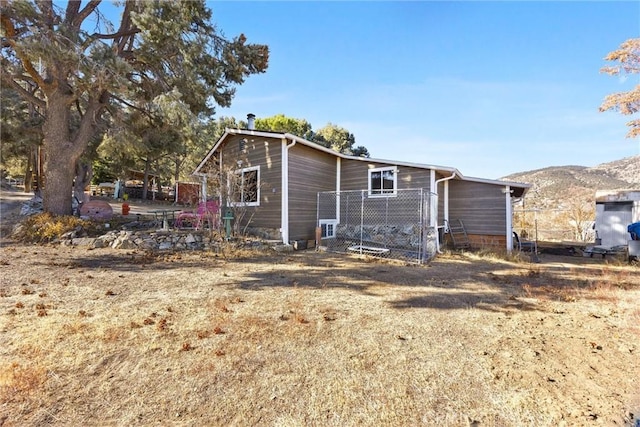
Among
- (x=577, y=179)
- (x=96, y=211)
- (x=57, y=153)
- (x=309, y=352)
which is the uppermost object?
(x=577, y=179)

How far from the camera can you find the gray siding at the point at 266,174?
34.5ft

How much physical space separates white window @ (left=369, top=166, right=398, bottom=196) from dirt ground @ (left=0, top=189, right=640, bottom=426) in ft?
19.1

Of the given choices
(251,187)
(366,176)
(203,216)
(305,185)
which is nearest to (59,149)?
(203,216)

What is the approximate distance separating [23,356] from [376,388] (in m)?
3.15

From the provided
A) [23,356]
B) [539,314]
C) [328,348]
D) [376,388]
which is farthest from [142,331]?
[539,314]

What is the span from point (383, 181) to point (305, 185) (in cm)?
295

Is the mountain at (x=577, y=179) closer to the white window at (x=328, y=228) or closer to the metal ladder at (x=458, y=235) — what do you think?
the metal ladder at (x=458, y=235)

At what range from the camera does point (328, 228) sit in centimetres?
1186

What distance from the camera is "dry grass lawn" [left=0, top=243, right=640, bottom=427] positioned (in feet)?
7.18

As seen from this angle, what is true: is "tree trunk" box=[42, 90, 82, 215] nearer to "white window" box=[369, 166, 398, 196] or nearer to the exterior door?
"white window" box=[369, 166, 398, 196]

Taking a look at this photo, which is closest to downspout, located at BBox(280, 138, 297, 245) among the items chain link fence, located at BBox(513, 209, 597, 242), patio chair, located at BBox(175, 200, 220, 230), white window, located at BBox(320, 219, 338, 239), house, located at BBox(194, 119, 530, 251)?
house, located at BBox(194, 119, 530, 251)

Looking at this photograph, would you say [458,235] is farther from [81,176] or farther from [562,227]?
[81,176]

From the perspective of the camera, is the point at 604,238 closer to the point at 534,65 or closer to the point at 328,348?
the point at 534,65

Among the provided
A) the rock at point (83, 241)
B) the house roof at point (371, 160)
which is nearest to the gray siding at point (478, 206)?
the house roof at point (371, 160)
